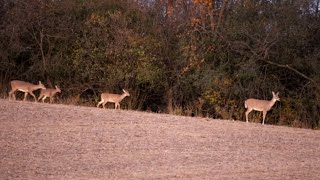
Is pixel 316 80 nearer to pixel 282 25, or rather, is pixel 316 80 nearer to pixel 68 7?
pixel 282 25

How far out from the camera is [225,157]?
43.9 feet

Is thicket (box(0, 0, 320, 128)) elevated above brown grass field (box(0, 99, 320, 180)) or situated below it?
above

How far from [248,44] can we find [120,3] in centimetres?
652

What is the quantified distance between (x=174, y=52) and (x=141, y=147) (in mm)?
13271

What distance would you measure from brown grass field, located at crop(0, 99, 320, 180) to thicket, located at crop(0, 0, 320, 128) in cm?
567

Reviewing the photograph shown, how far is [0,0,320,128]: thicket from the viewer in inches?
979

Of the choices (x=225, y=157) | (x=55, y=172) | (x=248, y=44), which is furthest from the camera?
(x=248, y=44)

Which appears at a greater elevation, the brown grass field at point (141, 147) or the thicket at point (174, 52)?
the thicket at point (174, 52)

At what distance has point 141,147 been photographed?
13.9 m

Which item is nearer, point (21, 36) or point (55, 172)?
point (55, 172)

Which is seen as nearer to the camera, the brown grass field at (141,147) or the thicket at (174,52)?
the brown grass field at (141,147)

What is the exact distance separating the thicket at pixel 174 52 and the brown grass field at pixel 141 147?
18.6ft

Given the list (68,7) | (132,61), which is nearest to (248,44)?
(132,61)

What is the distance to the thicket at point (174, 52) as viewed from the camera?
81.6ft
